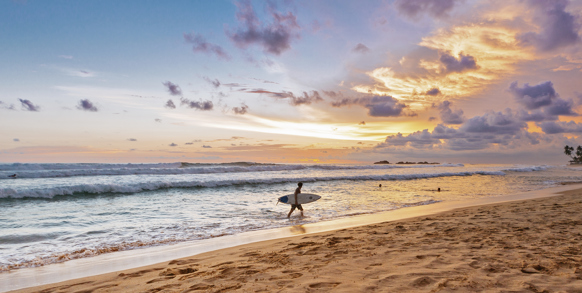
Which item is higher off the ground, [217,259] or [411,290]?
[411,290]

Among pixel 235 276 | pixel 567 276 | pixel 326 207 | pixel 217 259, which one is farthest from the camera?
pixel 326 207

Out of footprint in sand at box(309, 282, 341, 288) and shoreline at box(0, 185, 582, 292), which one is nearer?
footprint in sand at box(309, 282, 341, 288)

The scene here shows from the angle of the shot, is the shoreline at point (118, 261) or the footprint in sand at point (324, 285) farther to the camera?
the shoreline at point (118, 261)

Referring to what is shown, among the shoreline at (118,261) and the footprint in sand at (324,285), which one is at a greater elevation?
the footprint in sand at (324,285)

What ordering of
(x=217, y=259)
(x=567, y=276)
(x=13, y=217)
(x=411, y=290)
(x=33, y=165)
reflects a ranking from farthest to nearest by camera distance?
(x=33, y=165)
(x=13, y=217)
(x=217, y=259)
(x=567, y=276)
(x=411, y=290)

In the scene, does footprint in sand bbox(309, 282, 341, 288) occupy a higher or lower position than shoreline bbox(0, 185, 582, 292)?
higher

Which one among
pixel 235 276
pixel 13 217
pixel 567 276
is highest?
pixel 567 276

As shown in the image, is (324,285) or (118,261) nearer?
(324,285)

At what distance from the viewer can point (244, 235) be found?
8977 mm

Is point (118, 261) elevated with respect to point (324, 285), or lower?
lower

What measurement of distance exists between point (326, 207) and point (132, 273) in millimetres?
10386

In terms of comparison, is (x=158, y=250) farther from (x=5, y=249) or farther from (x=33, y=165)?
(x=33, y=165)

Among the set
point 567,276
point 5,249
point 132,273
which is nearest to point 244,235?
point 132,273

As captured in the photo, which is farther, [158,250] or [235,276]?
[158,250]
